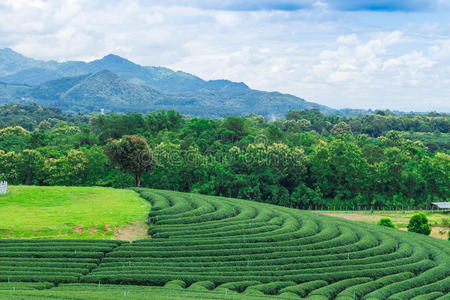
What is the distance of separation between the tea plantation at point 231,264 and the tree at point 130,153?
2218 cm

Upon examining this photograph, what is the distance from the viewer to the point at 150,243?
35.1 m

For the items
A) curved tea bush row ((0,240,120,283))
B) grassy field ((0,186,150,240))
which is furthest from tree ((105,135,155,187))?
curved tea bush row ((0,240,120,283))

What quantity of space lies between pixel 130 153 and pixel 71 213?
2261cm

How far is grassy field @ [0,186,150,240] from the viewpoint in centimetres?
3759

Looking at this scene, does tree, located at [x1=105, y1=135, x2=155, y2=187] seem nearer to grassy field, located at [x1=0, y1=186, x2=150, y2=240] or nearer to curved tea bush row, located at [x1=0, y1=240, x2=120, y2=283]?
grassy field, located at [x1=0, y1=186, x2=150, y2=240]

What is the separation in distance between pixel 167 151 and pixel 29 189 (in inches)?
1234

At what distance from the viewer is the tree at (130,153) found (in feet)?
210

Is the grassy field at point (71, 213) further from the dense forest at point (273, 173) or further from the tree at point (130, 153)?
the dense forest at point (273, 173)

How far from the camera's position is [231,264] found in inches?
1245

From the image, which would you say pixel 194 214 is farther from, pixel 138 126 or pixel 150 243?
pixel 138 126

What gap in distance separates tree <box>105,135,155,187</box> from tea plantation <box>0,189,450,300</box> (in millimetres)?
22181

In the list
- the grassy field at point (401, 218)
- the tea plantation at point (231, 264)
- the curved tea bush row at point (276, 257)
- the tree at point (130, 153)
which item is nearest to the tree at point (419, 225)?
the grassy field at point (401, 218)

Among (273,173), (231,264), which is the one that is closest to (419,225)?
(231,264)

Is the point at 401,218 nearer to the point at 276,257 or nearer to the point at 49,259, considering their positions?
the point at 276,257
